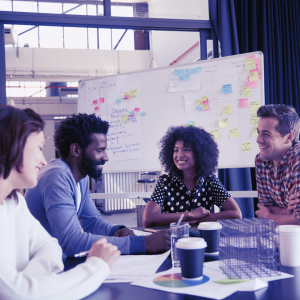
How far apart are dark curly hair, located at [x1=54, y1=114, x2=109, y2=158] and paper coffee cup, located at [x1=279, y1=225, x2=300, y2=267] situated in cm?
104

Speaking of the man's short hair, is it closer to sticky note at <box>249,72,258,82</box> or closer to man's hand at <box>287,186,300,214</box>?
man's hand at <box>287,186,300,214</box>

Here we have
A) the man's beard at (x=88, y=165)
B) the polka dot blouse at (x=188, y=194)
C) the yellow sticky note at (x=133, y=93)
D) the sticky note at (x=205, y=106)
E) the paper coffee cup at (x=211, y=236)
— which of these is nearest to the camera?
the paper coffee cup at (x=211, y=236)

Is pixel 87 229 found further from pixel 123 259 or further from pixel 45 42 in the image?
pixel 45 42

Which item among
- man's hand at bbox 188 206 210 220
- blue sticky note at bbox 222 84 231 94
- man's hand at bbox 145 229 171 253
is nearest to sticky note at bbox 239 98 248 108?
blue sticky note at bbox 222 84 231 94

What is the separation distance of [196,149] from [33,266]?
1.57m

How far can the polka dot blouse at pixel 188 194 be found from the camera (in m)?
2.09

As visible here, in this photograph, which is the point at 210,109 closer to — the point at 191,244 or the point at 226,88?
the point at 226,88

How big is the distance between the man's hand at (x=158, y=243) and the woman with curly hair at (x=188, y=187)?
603 millimetres

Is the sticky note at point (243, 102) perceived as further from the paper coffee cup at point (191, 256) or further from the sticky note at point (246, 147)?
the paper coffee cup at point (191, 256)

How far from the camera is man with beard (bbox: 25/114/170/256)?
1.20 m

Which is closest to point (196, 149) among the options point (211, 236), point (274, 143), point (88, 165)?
point (274, 143)

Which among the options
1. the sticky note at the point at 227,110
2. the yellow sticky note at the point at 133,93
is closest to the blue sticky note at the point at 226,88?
the sticky note at the point at 227,110

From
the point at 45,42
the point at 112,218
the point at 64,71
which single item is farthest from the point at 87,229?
the point at 64,71

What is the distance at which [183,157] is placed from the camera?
2.19 metres
